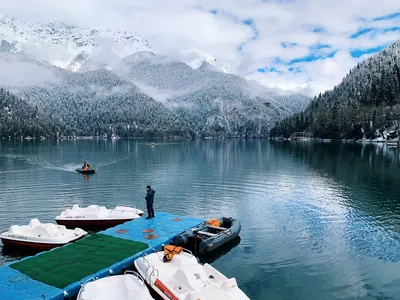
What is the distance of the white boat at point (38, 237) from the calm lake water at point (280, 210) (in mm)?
1566

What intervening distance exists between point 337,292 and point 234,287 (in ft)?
26.0

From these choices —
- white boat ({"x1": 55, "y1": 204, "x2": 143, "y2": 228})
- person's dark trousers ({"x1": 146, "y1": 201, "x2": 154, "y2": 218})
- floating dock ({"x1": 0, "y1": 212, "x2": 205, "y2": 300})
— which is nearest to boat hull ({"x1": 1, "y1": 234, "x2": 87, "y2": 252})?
floating dock ({"x1": 0, "y1": 212, "x2": 205, "y2": 300})

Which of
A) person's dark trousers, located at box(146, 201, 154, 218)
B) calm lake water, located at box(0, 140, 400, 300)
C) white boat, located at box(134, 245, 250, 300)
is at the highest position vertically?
person's dark trousers, located at box(146, 201, 154, 218)

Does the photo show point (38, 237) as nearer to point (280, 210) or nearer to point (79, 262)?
point (79, 262)

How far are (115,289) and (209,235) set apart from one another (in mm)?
12931

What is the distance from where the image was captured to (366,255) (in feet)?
98.5

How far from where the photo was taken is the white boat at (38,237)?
29516 millimetres

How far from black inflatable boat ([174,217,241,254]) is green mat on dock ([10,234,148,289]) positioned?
3967 millimetres

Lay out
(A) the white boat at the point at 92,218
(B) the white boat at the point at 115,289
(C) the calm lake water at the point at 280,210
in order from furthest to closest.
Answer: (A) the white boat at the point at 92,218 < (C) the calm lake water at the point at 280,210 < (B) the white boat at the point at 115,289

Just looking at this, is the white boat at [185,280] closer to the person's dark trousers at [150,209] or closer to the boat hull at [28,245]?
the boat hull at [28,245]

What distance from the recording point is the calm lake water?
25.7 m

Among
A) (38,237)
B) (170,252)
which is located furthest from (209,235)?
(38,237)

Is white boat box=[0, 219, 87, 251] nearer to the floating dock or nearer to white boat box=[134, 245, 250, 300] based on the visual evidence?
the floating dock

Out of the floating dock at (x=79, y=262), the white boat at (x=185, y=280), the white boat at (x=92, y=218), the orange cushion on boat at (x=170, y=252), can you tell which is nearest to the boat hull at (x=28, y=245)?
the floating dock at (x=79, y=262)
